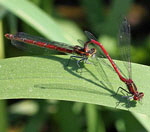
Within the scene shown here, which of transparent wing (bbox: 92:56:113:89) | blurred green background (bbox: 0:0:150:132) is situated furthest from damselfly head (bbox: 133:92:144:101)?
blurred green background (bbox: 0:0:150:132)

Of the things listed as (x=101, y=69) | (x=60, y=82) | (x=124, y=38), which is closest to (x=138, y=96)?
(x=101, y=69)

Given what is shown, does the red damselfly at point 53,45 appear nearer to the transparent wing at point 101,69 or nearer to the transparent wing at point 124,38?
the transparent wing at point 101,69

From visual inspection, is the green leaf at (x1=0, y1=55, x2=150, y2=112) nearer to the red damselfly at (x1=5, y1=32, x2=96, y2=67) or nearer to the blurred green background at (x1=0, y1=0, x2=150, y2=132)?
the red damselfly at (x1=5, y1=32, x2=96, y2=67)

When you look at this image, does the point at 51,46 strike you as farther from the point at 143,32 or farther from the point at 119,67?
the point at 143,32

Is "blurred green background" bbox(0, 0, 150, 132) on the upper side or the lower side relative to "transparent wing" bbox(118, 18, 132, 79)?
lower

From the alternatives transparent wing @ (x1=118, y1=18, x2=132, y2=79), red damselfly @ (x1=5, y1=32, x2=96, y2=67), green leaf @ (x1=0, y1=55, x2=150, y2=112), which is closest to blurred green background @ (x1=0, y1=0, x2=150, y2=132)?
red damselfly @ (x1=5, y1=32, x2=96, y2=67)

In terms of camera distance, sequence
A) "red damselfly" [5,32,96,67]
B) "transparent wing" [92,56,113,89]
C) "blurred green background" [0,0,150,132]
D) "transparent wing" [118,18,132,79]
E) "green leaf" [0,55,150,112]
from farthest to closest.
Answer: "blurred green background" [0,0,150,132] → "transparent wing" [118,18,132,79] → "red damselfly" [5,32,96,67] → "transparent wing" [92,56,113,89] → "green leaf" [0,55,150,112]

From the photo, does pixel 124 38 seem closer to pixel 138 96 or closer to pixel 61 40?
pixel 61 40

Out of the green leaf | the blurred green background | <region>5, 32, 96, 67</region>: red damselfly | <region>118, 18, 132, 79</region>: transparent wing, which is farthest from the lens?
the blurred green background

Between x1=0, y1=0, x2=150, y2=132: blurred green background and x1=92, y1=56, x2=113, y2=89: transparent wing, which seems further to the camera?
x1=0, y1=0, x2=150, y2=132: blurred green background
